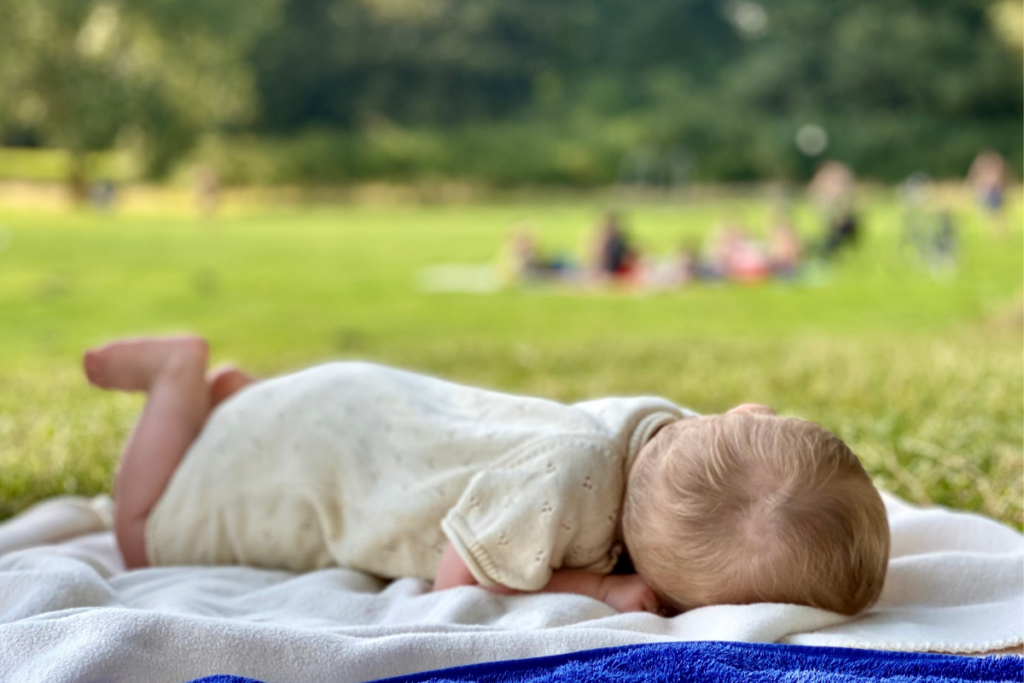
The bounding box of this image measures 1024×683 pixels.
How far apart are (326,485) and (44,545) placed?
1.50ft

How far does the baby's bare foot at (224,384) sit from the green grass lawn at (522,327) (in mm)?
419

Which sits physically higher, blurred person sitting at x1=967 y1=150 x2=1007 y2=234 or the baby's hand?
the baby's hand

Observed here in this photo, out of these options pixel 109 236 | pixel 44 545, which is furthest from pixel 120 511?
pixel 109 236

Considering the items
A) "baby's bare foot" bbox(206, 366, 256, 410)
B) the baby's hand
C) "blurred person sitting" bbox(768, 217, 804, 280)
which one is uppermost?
"baby's bare foot" bbox(206, 366, 256, 410)

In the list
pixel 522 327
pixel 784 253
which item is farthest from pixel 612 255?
pixel 522 327

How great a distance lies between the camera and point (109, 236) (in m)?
12.9

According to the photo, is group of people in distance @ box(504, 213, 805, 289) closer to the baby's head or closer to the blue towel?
the baby's head

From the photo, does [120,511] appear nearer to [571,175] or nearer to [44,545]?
[44,545]

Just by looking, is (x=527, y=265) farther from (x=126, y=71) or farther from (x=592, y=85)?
(x=592, y=85)

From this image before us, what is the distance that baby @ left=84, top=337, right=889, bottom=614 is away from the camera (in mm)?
1306

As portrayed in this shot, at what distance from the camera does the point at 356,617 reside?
1.42 metres

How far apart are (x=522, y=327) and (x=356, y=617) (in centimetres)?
545

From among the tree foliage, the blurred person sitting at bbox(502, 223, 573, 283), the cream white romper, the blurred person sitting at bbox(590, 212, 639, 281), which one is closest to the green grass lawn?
the blurred person sitting at bbox(502, 223, 573, 283)

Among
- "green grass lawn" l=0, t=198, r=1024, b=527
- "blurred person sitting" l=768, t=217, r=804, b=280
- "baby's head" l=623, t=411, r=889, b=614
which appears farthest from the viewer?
"blurred person sitting" l=768, t=217, r=804, b=280
